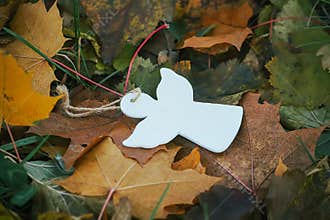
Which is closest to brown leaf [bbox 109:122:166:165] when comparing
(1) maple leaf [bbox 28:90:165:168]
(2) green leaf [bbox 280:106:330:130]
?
(1) maple leaf [bbox 28:90:165:168]

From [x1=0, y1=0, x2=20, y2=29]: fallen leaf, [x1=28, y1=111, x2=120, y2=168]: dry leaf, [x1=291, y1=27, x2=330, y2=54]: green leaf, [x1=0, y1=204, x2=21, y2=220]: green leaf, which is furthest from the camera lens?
[x1=291, y1=27, x2=330, y2=54]: green leaf

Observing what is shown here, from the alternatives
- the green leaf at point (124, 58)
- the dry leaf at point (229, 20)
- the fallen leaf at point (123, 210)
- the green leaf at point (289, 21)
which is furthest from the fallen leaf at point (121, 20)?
the fallen leaf at point (123, 210)

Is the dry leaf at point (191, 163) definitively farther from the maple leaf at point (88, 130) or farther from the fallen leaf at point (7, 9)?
the fallen leaf at point (7, 9)

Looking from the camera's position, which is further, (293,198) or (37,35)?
(37,35)

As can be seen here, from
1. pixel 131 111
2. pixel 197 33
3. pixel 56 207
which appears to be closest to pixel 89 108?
pixel 131 111

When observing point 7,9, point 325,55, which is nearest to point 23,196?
point 7,9

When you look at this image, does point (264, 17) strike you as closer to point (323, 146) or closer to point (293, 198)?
point (323, 146)

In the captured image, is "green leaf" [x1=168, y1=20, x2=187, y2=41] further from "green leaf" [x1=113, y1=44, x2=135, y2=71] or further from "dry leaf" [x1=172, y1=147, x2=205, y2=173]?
"dry leaf" [x1=172, y1=147, x2=205, y2=173]

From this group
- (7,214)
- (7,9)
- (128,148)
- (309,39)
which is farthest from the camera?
(309,39)
